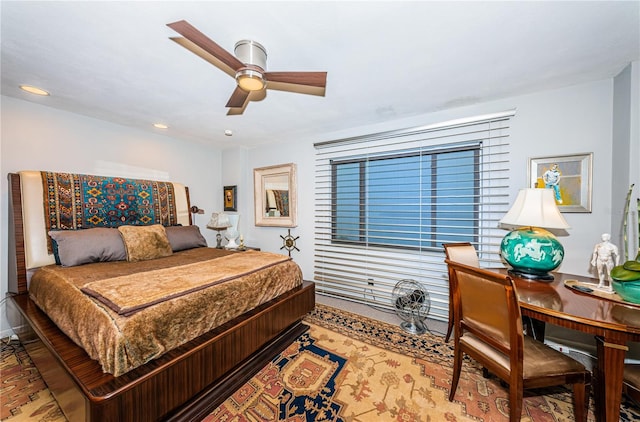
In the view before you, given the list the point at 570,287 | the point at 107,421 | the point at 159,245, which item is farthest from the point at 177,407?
the point at 570,287

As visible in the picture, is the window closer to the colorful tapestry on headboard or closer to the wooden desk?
the wooden desk

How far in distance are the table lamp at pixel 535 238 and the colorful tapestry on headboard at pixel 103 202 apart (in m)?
4.07

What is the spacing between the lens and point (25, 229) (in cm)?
225

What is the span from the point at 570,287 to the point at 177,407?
2682mm

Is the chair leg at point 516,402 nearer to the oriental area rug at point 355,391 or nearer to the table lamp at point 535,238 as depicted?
the oriental area rug at point 355,391

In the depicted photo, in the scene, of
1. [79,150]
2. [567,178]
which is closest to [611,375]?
[567,178]

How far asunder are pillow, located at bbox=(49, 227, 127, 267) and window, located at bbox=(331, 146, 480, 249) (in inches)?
101

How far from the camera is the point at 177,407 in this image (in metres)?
1.41

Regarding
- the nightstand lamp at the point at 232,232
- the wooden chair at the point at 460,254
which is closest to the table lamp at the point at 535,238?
the wooden chair at the point at 460,254

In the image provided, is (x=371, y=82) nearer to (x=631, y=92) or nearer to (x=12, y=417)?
(x=631, y=92)

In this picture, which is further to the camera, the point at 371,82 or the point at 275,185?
the point at 275,185

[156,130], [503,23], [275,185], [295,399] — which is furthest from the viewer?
[275,185]

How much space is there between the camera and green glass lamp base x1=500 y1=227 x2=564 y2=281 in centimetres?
173

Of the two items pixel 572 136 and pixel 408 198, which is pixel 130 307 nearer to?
pixel 408 198
